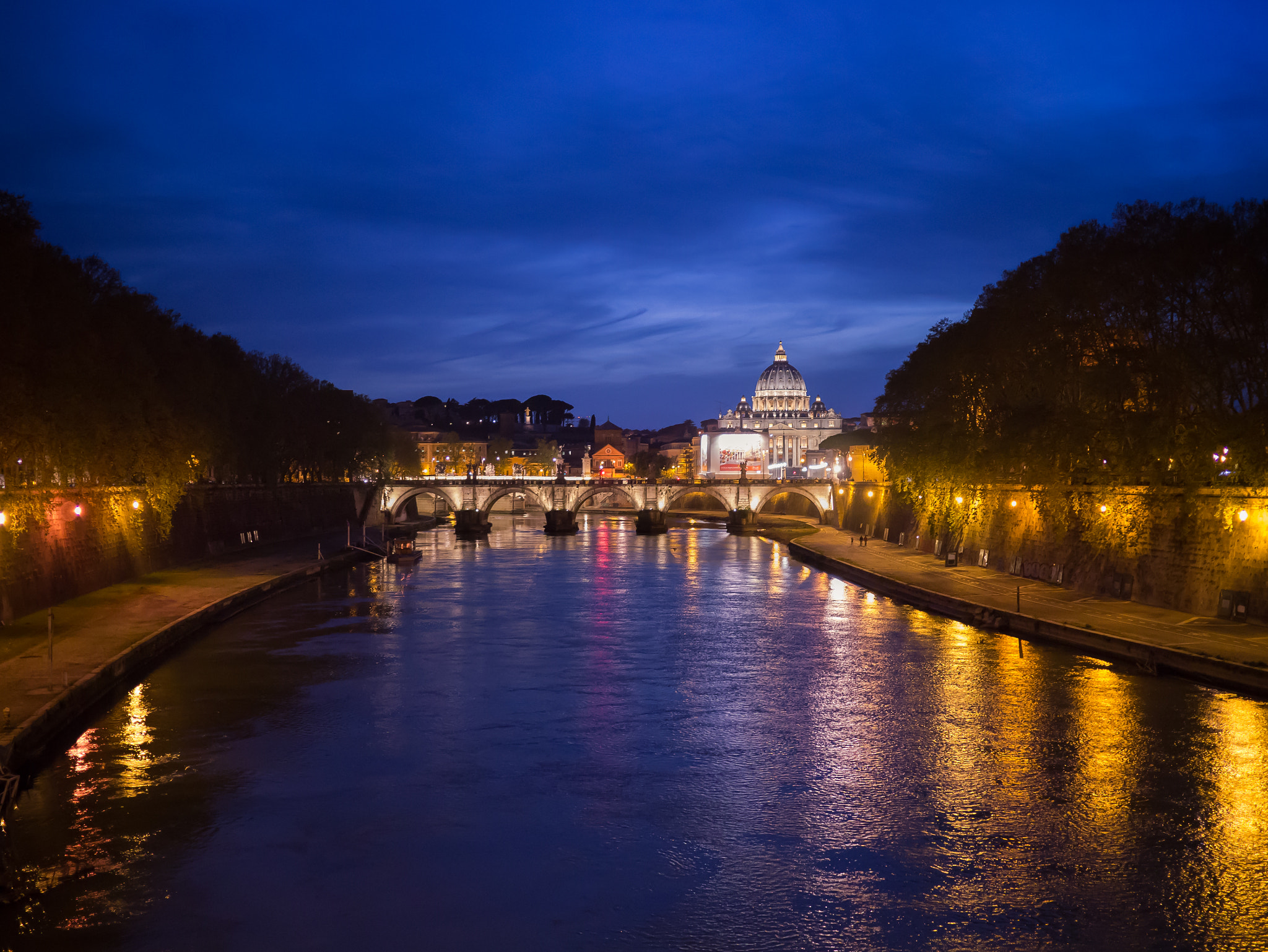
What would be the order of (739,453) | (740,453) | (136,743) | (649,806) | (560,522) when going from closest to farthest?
(649,806), (136,743), (560,522), (740,453), (739,453)

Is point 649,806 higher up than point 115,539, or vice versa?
point 115,539

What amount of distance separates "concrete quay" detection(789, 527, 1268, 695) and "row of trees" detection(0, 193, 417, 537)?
86.2ft

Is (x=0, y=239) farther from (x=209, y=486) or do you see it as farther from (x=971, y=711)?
(x=209, y=486)

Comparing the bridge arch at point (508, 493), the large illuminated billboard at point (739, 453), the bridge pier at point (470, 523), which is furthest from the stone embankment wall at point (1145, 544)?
the large illuminated billboard at point (739, 453)

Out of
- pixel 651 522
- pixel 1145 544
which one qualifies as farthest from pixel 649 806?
pixel 651 522

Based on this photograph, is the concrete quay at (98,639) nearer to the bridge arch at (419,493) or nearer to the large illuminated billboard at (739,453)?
the bridge arch at (419,493)

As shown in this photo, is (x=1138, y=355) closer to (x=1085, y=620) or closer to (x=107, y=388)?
(x=1085, y=620)

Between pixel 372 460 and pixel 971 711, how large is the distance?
73694 mm

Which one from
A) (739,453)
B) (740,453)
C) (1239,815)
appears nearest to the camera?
(1239,815)

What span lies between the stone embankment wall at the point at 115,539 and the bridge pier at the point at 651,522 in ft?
92.1

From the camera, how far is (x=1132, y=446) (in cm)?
3161

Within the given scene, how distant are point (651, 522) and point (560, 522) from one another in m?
7.35

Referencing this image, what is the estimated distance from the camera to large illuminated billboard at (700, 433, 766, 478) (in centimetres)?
13612

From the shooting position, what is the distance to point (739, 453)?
455ft
